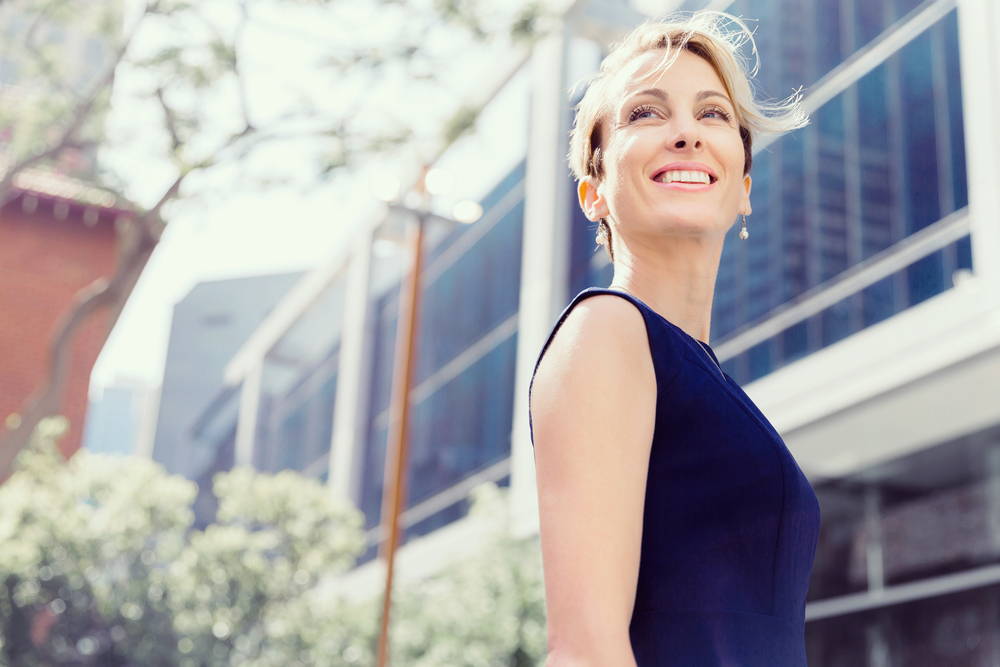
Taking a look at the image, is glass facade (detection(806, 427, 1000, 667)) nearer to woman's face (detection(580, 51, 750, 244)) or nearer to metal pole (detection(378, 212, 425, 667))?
metal pole (detection(378, 212, 425, 667))

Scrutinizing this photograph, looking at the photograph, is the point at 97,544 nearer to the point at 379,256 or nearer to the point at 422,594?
the point at 422,594

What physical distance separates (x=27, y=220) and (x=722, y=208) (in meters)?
25.2

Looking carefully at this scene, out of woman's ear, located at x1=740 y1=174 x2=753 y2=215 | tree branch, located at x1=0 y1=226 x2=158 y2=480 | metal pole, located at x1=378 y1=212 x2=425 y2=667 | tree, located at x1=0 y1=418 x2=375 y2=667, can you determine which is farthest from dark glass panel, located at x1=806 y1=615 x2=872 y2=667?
woman's ear, located at x1=740 y1=174 x2=753 y2=215

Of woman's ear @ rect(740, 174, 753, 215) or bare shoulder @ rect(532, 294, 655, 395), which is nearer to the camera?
bare shoulder @ rect(532, 294, 655, 395)

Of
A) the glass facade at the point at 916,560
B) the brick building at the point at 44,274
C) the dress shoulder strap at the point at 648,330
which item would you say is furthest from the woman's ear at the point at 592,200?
the brick building at the point at 44,274

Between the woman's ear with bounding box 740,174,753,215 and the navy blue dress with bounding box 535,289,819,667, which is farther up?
the woman's ear with bounding box 740,174,753,215

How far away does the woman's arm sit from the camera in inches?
42.4

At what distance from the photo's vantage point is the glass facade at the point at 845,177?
35.2 feet

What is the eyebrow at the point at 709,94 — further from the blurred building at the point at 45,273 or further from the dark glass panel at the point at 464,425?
the blurred building at the point at 45,273

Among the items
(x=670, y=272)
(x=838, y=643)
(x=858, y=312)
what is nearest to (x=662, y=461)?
(x=670, y=272)

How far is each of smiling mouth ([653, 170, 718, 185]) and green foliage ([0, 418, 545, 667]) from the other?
1404cm

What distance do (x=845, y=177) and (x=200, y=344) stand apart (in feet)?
153

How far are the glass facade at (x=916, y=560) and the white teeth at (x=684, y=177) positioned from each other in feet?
31.9

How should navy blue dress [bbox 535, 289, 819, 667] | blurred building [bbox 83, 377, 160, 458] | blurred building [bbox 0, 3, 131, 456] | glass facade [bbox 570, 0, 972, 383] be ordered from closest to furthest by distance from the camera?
navy blue dress [bbox 535, 289, 819, 667] → glass facade [bbox 570, 0, 972, 383] → blurred building [bbox 0, 3, 131, 456] → blurred building [bbox 83, 377, 160, 458]
